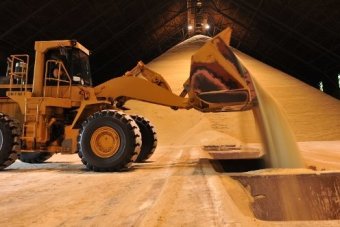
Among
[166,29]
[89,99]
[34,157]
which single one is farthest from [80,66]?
[166,29]

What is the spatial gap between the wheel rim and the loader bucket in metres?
1.66

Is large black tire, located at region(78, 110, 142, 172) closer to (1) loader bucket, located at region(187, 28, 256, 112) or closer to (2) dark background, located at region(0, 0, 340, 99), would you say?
(1) loader bucket, located at region(187, 28, 256, 112)

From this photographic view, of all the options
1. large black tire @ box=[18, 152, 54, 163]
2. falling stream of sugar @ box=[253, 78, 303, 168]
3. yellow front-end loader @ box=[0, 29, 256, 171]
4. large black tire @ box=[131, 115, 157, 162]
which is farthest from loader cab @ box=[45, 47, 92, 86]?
falling stream of sugar @ box=[253, 78, 303, 168]

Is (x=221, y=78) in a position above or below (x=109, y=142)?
above

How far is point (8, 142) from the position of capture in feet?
23.6

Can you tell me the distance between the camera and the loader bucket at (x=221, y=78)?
257 inches

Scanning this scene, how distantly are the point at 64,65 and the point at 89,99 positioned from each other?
2.77ft

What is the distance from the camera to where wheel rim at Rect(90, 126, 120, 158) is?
678 cm

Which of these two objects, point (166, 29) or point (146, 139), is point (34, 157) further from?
point (166, 29)

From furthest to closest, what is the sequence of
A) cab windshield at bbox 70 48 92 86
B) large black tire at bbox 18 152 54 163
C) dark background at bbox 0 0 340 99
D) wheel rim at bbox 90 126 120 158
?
dark background at bbox 0 0 340 99, large black tire at bbox 18 152 54 163, cab windshield at bbox 70 48 92 86, wheel rim at bbox 90 126 120 158

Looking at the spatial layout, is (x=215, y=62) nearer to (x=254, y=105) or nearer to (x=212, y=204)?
(x=254, y=105)

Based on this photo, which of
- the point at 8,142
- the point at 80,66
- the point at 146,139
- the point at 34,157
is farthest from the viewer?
the point at 34,157

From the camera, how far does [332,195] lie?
A: 16.1 feet

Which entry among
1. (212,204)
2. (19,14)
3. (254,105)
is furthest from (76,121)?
(19,14)
